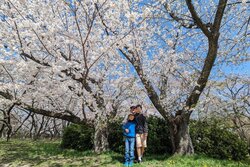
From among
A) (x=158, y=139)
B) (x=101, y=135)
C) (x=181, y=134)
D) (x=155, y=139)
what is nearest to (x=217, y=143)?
(x=181, y=134)

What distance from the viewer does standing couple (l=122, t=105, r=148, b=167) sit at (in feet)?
26.2

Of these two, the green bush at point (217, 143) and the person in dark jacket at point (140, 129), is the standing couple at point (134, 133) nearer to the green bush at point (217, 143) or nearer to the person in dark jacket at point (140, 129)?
the person in dark jacket at point (140, 129)

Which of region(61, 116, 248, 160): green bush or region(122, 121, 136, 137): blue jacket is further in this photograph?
region(61, 116, 248, 160): green bush

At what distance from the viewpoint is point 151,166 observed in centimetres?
765

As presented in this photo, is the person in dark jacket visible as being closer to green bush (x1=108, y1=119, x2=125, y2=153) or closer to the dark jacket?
the dark jacket

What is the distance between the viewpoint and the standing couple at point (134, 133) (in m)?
7.97

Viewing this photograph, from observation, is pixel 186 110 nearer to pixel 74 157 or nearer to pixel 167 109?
pixel 167 109

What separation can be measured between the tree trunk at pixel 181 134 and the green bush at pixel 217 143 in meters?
1.16

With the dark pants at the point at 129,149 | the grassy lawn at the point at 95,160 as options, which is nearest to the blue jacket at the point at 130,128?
the dark pants at the point at 129,149

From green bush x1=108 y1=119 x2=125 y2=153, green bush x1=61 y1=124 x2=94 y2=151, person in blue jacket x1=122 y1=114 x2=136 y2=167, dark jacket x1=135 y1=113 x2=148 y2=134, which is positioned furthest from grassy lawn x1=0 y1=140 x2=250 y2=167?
green bush x1=61 y1=124 x2=94 y2=151

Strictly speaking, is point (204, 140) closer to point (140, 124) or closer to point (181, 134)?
point (181, 134)

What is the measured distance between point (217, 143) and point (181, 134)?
2031mm

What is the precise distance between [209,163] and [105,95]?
485cm

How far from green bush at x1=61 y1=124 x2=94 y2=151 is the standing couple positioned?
3014 mm
